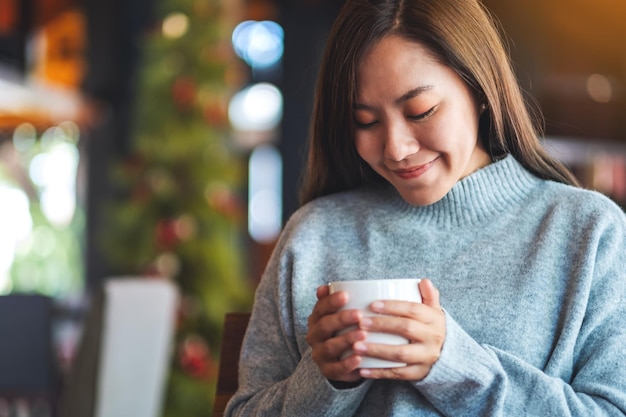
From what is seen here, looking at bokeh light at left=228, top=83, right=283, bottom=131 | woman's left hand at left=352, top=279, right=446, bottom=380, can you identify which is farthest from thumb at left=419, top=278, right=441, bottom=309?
bokeh light at left=228, top=83, right=283, bottom=131

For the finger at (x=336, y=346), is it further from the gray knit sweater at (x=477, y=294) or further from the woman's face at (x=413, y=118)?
the woman's face at (x=413, y=118)

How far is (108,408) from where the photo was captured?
2217mm

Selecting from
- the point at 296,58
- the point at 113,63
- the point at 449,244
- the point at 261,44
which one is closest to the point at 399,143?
the point at 449,244

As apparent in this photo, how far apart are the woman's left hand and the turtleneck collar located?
315mm

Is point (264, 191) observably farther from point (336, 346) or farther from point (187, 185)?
point (336, 346)

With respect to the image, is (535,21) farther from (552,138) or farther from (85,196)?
(85,196)

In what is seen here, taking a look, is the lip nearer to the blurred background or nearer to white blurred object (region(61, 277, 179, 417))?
the blurred background

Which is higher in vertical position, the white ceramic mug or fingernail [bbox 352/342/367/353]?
the white ceramic mug

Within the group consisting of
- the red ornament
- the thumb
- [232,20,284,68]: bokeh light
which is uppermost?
[232,20,284,68]: bokeh light

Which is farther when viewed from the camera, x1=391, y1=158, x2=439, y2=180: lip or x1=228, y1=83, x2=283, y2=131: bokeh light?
x1=228, y1=83, x2=283, y2=131: bokeh light

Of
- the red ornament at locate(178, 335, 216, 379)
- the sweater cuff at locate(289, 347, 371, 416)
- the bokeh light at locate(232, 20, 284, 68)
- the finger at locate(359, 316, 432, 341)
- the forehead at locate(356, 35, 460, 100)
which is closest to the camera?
the finger at locate(359, 316, 432, 341)

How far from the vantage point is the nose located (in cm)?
113

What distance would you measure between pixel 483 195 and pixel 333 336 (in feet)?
1.30

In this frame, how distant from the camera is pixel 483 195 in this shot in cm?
127
